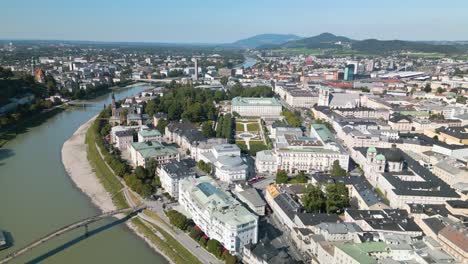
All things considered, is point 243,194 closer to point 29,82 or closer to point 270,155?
point 270,155

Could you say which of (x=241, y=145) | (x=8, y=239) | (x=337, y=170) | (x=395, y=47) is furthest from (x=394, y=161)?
(x=395, y=47)

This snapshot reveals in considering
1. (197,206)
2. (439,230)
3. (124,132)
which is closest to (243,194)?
(197,206)

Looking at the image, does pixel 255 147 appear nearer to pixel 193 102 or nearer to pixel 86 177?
pixel 86 177

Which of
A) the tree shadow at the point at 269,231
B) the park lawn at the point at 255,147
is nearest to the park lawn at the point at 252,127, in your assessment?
the park lawn at the point at 255,147

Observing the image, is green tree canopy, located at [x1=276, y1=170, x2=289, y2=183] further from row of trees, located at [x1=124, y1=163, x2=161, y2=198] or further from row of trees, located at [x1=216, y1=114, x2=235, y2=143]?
row of trees, located at [x1=216, y1=114, x2=235, y2=143]

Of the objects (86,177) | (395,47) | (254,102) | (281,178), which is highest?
(395,47)
